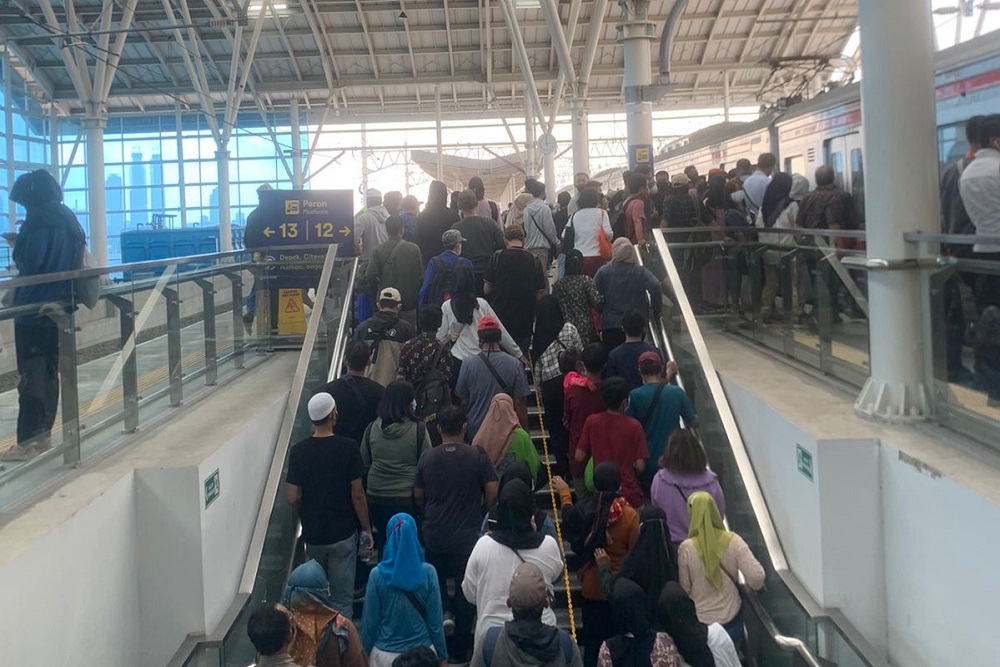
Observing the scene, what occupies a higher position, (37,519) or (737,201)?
(737,201)

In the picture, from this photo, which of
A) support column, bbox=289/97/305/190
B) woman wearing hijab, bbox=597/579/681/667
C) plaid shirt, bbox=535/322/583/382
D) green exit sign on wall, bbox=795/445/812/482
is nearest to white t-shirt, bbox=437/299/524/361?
plaid shirt, bbox=535/322/583/382

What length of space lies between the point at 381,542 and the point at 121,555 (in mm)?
1638

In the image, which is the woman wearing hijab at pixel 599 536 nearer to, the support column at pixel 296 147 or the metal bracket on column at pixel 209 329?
the metal bracket on column at pixel 209 329

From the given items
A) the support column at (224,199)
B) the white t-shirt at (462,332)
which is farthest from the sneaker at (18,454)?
the support column at (224,199)

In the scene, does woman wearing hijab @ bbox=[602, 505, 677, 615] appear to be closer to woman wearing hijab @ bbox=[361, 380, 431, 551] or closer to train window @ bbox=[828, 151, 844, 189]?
woman wearing hijab @ bbox=[361, 380, 431, 551]

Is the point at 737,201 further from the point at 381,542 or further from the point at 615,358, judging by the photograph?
the point at 381,542

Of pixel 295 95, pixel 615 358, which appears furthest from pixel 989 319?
pixel 295 95

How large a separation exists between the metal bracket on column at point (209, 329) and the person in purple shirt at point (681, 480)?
3719 millimetres

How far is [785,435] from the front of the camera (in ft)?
17.5

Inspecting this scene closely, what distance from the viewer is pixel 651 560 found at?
4.46 m

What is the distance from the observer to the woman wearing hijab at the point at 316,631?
4152mm

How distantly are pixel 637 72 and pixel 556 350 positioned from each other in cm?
1074

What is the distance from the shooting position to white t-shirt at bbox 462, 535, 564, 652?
4.43m

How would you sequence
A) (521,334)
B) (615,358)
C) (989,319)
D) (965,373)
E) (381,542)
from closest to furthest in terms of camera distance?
(989,319)
(965,373)
(381,542)
(615,358)
(521,334)
